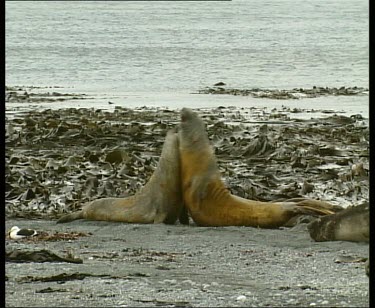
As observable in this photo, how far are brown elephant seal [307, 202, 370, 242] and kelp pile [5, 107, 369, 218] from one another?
2473 millimetres

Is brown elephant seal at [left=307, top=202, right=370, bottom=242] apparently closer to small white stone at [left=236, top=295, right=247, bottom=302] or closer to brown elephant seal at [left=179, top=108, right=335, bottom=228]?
brown elephant seal at [left=179, top=108, right=335, bottom=228]

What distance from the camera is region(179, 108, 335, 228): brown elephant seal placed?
9.34m

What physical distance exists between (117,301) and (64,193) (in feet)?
18.0

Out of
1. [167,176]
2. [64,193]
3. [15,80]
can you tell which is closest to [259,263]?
[167,176]

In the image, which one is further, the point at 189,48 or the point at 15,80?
the point at 189,48

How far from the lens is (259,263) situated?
760 centimetres

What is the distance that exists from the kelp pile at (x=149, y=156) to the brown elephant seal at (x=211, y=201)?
1.14 m

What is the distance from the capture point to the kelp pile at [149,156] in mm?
11367

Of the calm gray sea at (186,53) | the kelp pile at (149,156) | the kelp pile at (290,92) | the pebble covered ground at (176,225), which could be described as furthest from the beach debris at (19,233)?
the calm gray sea at (186,53)

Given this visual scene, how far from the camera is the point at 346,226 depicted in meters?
8.28

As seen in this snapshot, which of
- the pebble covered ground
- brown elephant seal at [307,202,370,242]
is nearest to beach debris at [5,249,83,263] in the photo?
the pebble covered ground

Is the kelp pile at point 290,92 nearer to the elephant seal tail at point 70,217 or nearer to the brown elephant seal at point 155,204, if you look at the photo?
the brown elephant seal at point 155,204

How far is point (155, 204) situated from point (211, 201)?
0.55 metres
